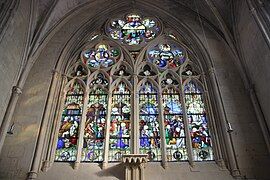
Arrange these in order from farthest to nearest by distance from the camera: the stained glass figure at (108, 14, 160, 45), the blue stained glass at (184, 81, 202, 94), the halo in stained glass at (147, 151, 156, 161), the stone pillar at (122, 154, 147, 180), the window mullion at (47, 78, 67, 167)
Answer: the stained glass figure at (108, 14, 160, 45) → the blue stained glass at (184, 81, 202, 94) → the window mullion at (47, 78, 67, 167) → the halo in stained glass at (147, 151, 156, 161) → the stone pillar at (122, 154, 147, 180)

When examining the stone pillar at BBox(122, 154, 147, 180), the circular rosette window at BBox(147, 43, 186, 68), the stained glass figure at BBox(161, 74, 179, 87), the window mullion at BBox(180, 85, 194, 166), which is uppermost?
the circular rosette window at BBox(147, 43, 186, 68)

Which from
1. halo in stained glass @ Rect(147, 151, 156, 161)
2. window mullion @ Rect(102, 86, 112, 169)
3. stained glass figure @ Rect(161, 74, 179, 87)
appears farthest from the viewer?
stained glass figure @ Rect(161, 74, 179, 87)

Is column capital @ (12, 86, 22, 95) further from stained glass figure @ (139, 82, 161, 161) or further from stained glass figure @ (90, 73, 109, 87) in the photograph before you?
stained glass figure @ (139, 82, 161, 161)

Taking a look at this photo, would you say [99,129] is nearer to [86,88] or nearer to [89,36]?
[86,88]

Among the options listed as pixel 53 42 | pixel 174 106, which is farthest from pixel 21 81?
pixel 174 106

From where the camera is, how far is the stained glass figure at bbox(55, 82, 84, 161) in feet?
29.0

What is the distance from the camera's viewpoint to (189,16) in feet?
39.0

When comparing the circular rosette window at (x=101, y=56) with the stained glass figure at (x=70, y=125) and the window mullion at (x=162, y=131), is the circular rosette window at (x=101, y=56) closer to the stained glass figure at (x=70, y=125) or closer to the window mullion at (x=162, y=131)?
the stained glass figure at (x=70, y=125)

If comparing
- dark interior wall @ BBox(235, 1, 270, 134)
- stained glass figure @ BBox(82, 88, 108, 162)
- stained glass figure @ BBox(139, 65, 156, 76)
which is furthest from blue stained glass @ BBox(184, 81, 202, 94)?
stained glass figure @ BBox(82, 88, 108, 162)

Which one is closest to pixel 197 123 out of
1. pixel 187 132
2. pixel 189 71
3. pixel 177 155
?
pixel 187 132

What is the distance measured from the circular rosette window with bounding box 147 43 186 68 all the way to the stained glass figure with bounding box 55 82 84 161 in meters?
2.80

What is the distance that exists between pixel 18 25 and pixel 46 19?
145 centimetres

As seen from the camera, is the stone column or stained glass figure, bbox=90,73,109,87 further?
stained glass figure, bbox=90,73,109,87

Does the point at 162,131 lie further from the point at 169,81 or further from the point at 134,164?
the point at 169,81
